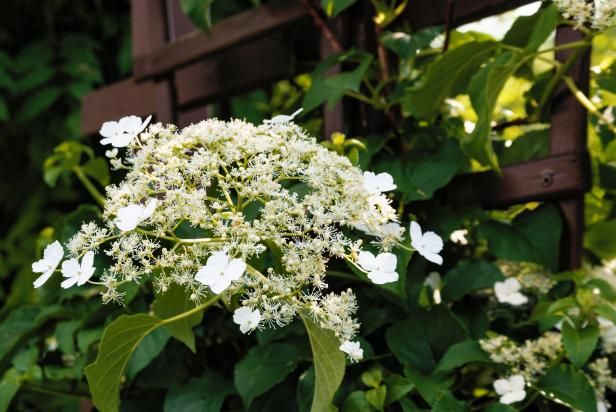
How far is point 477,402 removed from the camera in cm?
133

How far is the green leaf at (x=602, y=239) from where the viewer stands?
140 cm

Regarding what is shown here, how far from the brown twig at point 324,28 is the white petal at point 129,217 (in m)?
0.71

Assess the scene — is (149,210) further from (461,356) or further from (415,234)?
(461,356)

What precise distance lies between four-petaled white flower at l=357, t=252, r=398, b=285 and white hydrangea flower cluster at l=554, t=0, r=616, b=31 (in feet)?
1.47

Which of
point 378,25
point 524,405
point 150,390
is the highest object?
point 378,25

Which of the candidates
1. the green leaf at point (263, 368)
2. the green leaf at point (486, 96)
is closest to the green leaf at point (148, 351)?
the green leaf at point (263, 368)

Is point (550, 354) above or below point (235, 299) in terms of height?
below

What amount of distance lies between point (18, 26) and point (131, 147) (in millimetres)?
2150

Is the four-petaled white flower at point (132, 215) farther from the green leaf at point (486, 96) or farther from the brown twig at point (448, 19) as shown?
the brown twig at point (448, 19)

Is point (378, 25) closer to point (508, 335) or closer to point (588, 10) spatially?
point (588, 10)

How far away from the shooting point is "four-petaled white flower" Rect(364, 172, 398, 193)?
0.97 meters

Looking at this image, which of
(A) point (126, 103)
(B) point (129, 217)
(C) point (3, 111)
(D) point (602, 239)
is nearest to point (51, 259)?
(B) point (129, 217)

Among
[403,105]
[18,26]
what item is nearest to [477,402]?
[403,105]

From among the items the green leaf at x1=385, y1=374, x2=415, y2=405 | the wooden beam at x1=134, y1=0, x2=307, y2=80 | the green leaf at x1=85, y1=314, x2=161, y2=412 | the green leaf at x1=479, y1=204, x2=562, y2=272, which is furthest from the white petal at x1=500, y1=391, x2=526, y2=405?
the wooden beam at x1=134, y1=0, x2=307, y2=80
